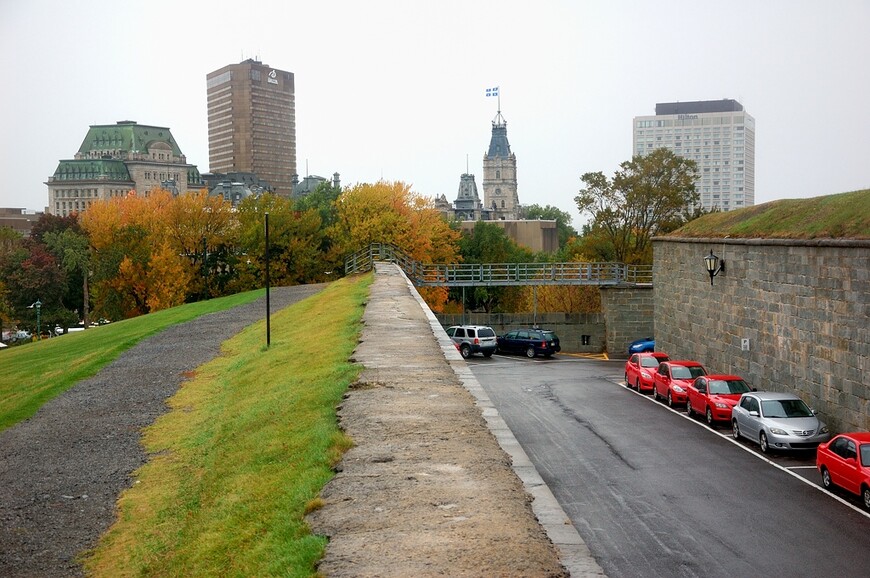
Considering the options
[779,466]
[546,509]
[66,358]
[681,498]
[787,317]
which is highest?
[787,317]

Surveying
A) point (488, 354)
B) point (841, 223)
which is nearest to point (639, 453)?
point (841, 223)

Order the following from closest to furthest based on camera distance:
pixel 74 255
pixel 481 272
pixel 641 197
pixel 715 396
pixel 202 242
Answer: pixel 715 396, pixel 481 272, pixel 641 197, pixel 202 242, pixel 74 255

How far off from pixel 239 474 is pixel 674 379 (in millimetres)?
17516

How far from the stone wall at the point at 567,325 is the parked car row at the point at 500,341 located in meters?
5.67

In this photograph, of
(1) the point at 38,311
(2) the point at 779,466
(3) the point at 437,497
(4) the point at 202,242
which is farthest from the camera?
(1) the point at 38,311

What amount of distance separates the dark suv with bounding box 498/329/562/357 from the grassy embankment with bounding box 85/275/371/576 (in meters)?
21.8

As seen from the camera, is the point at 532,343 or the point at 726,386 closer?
the point at 726,386

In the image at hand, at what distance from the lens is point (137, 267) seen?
214 ft

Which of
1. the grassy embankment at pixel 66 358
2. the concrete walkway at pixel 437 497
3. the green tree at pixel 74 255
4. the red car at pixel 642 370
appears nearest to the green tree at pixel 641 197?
the grassy embankment at pixel 66 358

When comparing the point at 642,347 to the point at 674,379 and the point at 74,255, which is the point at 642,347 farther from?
the point at 74,255

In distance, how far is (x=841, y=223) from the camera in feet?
76.8

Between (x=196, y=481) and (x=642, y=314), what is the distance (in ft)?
129

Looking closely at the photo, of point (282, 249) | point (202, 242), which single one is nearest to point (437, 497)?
point (282, 249)

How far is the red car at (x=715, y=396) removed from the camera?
957 inches
